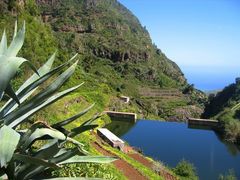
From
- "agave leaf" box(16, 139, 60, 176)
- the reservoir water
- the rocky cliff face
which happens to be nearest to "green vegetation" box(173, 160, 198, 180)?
the reservoir water

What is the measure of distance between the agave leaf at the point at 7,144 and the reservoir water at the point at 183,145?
2044 centimetres

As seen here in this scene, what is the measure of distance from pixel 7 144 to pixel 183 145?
29114 millimetres

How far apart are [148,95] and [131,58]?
2160 cm

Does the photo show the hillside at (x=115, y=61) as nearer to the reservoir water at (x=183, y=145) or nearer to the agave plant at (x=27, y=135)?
the reservoir water at (x=183, y=145)

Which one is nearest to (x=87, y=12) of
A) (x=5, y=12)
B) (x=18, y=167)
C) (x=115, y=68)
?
(x=115, y=68)

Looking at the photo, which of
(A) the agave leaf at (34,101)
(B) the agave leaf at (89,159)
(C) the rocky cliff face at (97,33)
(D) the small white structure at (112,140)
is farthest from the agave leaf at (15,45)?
(C) the rocky cliff face at (97,33)

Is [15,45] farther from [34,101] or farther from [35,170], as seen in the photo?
[35,170]

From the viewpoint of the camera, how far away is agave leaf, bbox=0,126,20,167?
8.98ft

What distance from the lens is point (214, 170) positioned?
2502cm

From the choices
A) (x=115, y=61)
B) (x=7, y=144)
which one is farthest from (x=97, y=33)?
(x=7, y=144)

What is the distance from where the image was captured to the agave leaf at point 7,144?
2736 mm

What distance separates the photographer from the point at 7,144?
2828mm

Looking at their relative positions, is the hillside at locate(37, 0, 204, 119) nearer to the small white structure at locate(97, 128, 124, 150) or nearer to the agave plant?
the small white structure at locate(97, 128, 124, 150)

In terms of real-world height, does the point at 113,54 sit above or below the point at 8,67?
below
